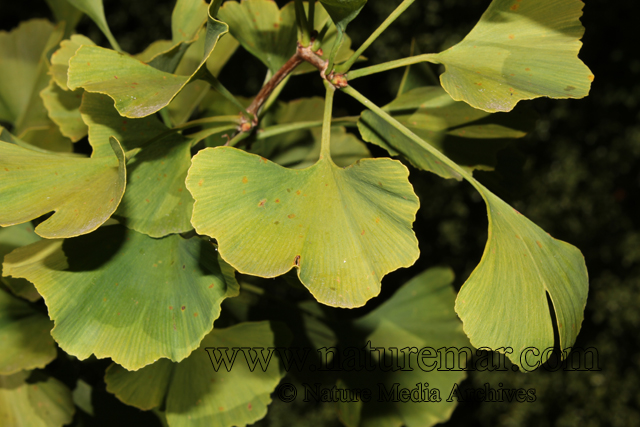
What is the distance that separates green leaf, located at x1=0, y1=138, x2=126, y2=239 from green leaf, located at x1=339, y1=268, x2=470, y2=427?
0.38m

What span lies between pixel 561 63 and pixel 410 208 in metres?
0.16

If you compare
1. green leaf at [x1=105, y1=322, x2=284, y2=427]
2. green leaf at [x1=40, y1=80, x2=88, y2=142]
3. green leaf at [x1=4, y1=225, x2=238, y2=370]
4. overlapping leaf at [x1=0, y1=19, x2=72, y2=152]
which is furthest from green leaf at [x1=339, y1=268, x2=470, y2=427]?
overlapping leaf at [x1=0, y1=19, x2=72, y2=152]

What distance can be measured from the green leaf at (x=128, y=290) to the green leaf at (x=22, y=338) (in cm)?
12

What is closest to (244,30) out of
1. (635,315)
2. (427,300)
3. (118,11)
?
(427,300)

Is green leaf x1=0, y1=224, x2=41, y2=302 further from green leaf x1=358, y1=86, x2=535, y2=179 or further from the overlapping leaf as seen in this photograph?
green leaf x1=358, y1=86, x2=535, y2=179

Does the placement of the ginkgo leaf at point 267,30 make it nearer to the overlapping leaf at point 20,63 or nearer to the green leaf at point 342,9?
the green leaf at point 342,9

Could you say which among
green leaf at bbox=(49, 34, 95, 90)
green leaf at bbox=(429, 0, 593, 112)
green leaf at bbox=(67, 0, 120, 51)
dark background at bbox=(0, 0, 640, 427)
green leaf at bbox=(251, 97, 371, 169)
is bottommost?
dark background at bbox=(0, 0, 640, 427)

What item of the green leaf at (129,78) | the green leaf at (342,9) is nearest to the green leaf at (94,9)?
the green leaf at (129,78)

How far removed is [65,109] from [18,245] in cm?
14

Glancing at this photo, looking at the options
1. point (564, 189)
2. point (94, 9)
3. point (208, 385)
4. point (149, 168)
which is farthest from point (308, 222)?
point (564, 189)

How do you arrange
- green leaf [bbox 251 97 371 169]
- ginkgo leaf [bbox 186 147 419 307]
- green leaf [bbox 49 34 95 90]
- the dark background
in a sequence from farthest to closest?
the dark background → green leaf [bbox 251 97 371 169] → green leaf [bbox 49 34 95 90] → ginkgo leaf [bbox 186 147 419 307]

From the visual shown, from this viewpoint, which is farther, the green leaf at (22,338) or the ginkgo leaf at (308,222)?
the green leaf at (22,338)

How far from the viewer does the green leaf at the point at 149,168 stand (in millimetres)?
338

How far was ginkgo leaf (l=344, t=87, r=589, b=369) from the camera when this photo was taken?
0.31 m
